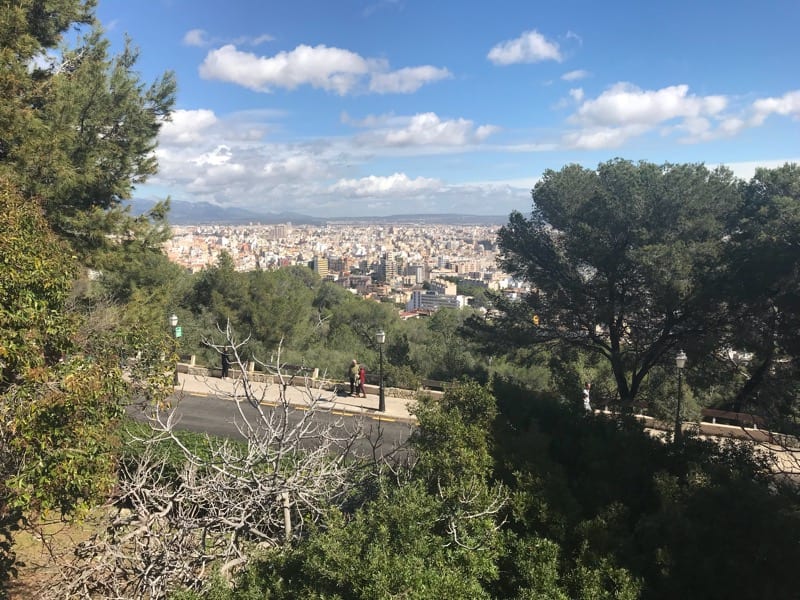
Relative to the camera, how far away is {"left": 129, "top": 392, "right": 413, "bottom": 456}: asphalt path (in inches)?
473

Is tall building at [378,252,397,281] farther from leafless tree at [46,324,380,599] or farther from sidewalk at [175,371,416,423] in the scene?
leafless tree at [46,324,380,599]

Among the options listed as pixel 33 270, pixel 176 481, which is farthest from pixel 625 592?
pixel 176 481

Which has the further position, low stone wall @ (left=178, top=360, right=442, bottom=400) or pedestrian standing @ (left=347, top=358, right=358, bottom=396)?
pedestrian standing @ (left=347, top=358, right=358, bottom=396)

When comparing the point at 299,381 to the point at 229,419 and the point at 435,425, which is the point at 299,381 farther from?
the point at 435,425

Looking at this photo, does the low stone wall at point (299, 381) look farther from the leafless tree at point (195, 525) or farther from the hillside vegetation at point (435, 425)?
the leafless tree at point (195, 525)

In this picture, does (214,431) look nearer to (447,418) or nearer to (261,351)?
(447,418)

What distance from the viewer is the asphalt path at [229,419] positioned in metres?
12.0

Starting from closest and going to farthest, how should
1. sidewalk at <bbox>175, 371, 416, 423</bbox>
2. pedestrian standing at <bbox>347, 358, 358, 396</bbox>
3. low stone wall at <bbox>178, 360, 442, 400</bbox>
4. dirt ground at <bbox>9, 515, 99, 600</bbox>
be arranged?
dirt ground at <bbox>9, 515, 99, 600</bbox>, sidewalk at <bbox>175, 371, 416, 423</bbox>, low stone wall at <bbox>178, 360, 442, 400</bbox>, pedestrian standing at <bbox>347, 358, 358, 396</bbox>

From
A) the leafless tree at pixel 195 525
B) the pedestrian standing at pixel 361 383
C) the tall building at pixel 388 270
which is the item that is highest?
the leafless tree at pixel 195 525

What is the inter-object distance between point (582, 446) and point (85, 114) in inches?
480

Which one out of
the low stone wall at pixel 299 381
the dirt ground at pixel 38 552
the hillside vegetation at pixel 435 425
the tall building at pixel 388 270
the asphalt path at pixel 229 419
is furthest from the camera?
the tall building at pixel 388 270

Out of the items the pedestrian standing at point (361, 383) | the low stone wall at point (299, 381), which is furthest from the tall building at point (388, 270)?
the pedestrian standing at point (361, 383)

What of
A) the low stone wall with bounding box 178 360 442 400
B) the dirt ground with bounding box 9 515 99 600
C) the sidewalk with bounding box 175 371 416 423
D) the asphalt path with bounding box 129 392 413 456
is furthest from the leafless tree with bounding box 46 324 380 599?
the low stone wall with bounding box 178 360 442 400

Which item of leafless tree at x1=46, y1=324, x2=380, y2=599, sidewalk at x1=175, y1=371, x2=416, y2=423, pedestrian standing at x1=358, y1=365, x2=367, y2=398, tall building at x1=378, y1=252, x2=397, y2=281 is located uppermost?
leafless tree at x1=46, y1=324, x2=380, y2=599
